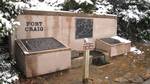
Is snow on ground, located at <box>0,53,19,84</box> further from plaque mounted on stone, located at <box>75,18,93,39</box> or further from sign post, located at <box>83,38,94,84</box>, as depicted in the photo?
plaque mounted on stone, located at <box>75,18,93,39</box>

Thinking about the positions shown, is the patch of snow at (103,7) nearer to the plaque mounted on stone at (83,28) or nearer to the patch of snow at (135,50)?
the plaque mounted on stone at (83,28)

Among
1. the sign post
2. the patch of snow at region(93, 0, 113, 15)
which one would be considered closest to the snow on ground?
the sign post

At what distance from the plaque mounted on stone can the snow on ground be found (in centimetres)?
344

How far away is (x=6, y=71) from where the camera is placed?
822 centimetres

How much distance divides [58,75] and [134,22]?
8.20 meters

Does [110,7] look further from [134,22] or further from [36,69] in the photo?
[36,69]

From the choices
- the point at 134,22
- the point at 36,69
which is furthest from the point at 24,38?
the point at 134,22

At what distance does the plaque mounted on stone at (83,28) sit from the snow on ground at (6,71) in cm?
344

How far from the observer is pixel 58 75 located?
8.96 metres

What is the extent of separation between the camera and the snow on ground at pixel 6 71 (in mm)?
7541

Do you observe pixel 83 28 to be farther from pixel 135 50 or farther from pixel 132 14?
pixel 132 14

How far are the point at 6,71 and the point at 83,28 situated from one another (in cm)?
445

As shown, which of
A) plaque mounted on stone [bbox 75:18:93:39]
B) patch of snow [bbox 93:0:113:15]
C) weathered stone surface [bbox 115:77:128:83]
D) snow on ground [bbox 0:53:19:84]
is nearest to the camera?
snow on ground [bbox 0:53:19:84]

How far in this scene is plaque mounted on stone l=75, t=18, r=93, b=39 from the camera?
37.0 ft
